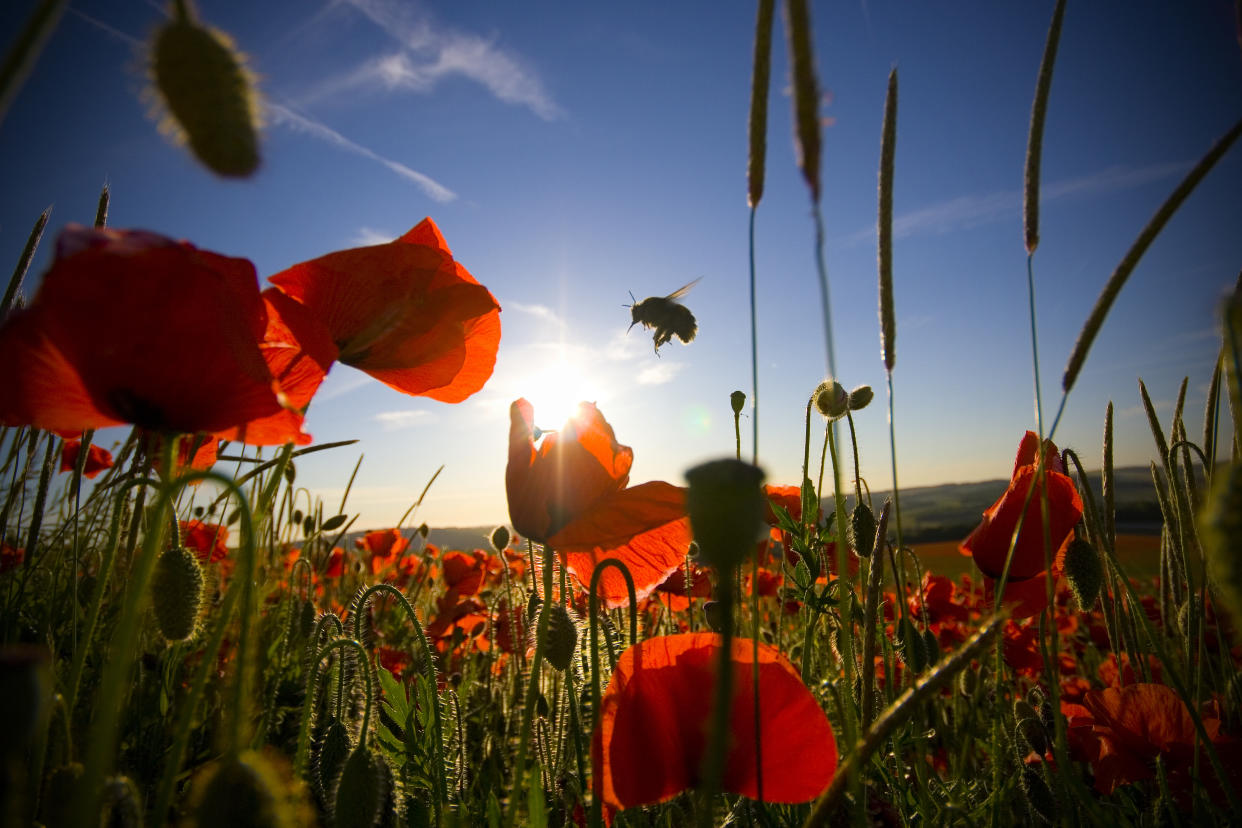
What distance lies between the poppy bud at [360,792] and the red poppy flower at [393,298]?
555 millimetres

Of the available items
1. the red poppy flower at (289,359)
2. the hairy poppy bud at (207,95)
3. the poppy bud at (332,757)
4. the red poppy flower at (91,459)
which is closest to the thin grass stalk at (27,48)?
the hairy poppy bud at (207,95)

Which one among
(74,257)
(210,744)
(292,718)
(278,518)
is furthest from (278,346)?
(292,718)

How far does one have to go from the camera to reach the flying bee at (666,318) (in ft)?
5.70

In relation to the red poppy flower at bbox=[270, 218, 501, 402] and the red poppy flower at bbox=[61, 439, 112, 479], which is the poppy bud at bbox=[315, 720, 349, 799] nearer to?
the red poppy flower at bbox=[270, 218, 501, 402]

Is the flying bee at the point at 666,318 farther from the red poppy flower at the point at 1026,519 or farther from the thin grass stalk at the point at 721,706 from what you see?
the thin grass stalk at the point at 721,706

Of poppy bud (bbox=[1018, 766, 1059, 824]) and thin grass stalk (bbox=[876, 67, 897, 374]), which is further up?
thin grass stalk (bbox=[876, 67, 897, 374])

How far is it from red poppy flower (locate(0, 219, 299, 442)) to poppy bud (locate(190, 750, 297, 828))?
37 centimetres

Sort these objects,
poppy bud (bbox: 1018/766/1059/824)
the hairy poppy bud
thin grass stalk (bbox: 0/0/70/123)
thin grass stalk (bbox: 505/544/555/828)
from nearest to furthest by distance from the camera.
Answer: thin grass stalk (bbox: 0/0/70/123) → the hairy poppy bud → thin grass stalk (bbox: 505/544/555/828) → poppy bud (bbox: 1018/766/1059/824)

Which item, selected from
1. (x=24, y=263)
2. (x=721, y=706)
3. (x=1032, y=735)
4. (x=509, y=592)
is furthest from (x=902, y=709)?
(x=24, y=263)

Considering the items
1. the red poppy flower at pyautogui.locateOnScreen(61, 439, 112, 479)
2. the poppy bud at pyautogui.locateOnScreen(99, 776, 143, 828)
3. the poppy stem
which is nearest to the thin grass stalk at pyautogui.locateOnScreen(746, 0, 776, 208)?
the poppy stem

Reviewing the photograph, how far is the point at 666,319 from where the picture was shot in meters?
1.74

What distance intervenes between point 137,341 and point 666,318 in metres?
1.26

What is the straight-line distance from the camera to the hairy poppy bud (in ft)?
1.53

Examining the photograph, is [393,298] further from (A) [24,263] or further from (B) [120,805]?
(A) [24,263]
